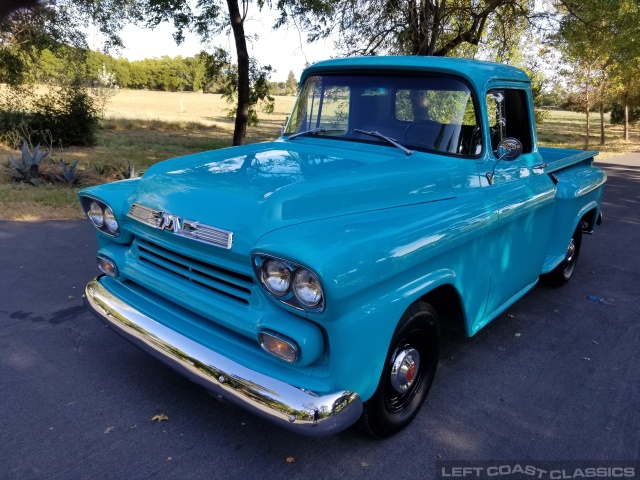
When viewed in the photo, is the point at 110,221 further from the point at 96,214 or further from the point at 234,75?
the point at 234,75

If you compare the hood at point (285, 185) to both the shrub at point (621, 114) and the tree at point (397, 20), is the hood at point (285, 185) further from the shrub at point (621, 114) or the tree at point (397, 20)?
the shrub at point (621, 114)

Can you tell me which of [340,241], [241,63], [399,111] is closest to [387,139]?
[399,111]

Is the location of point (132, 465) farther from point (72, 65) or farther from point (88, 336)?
point (72, 65)

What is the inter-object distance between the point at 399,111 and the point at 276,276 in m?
1.74

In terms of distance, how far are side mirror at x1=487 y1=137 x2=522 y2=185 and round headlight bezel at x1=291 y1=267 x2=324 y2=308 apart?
67.7 inches

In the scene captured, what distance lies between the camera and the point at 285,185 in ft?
8.07

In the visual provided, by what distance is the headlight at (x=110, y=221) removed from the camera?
9.39 ft

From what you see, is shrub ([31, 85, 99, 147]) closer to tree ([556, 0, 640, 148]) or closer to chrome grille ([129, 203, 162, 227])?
chrome grille ([129, 203, 162, 227])

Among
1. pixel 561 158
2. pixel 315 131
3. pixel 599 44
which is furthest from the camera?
pixel 599 44

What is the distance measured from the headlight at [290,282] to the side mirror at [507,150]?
5.66 feet

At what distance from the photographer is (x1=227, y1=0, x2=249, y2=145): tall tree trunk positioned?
1184 centimetres

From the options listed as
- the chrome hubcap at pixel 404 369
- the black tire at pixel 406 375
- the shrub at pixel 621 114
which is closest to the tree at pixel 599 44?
the shrub at pixel 621 114

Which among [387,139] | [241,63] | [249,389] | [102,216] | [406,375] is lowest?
[406,375]

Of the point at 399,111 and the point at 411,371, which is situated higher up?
the point at 399,111
